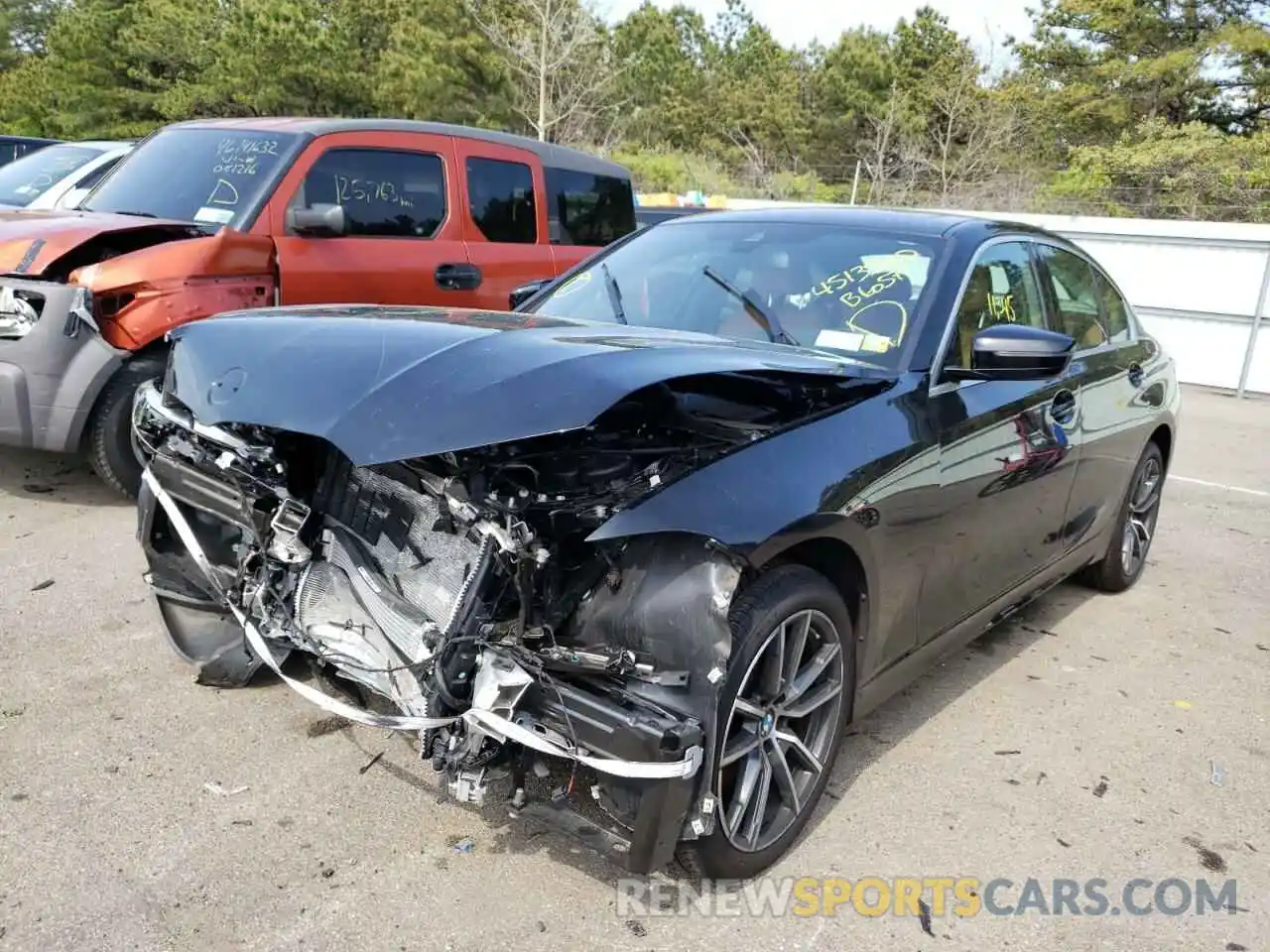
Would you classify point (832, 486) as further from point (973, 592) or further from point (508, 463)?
point (973, 592)

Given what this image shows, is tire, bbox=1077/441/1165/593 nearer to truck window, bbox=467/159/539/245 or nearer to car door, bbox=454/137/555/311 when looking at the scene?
car door, bbox=454/137/555/311

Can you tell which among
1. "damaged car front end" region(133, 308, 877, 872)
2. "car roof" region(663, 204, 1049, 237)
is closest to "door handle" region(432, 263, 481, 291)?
"car roof" region(663, 204, 1049, 237)

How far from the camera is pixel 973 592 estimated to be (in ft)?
11.5

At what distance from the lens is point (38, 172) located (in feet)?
29.0

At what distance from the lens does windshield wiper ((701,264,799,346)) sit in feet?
11.1

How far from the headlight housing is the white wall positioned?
11.4 m

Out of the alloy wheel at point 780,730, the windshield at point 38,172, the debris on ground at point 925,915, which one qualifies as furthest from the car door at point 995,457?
the windshield at point 38,172

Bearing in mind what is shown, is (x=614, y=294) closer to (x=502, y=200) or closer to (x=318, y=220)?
(x=318, y=220)

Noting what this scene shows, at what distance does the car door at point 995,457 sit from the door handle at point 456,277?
3512 mm

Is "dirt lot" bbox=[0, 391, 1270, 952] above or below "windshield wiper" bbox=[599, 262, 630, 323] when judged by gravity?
below

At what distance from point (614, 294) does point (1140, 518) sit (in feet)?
10.2

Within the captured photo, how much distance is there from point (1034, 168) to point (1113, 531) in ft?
96.2

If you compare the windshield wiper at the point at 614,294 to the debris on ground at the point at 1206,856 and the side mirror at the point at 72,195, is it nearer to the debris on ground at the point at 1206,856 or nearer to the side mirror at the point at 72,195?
the debris on ground at the point at 1206,856

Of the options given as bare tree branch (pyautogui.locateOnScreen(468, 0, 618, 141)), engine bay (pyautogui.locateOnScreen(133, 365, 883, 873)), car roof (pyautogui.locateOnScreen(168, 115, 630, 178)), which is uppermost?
bare tree branch (pyautogui.locateOnScreen(468, 0, 618, 141))
